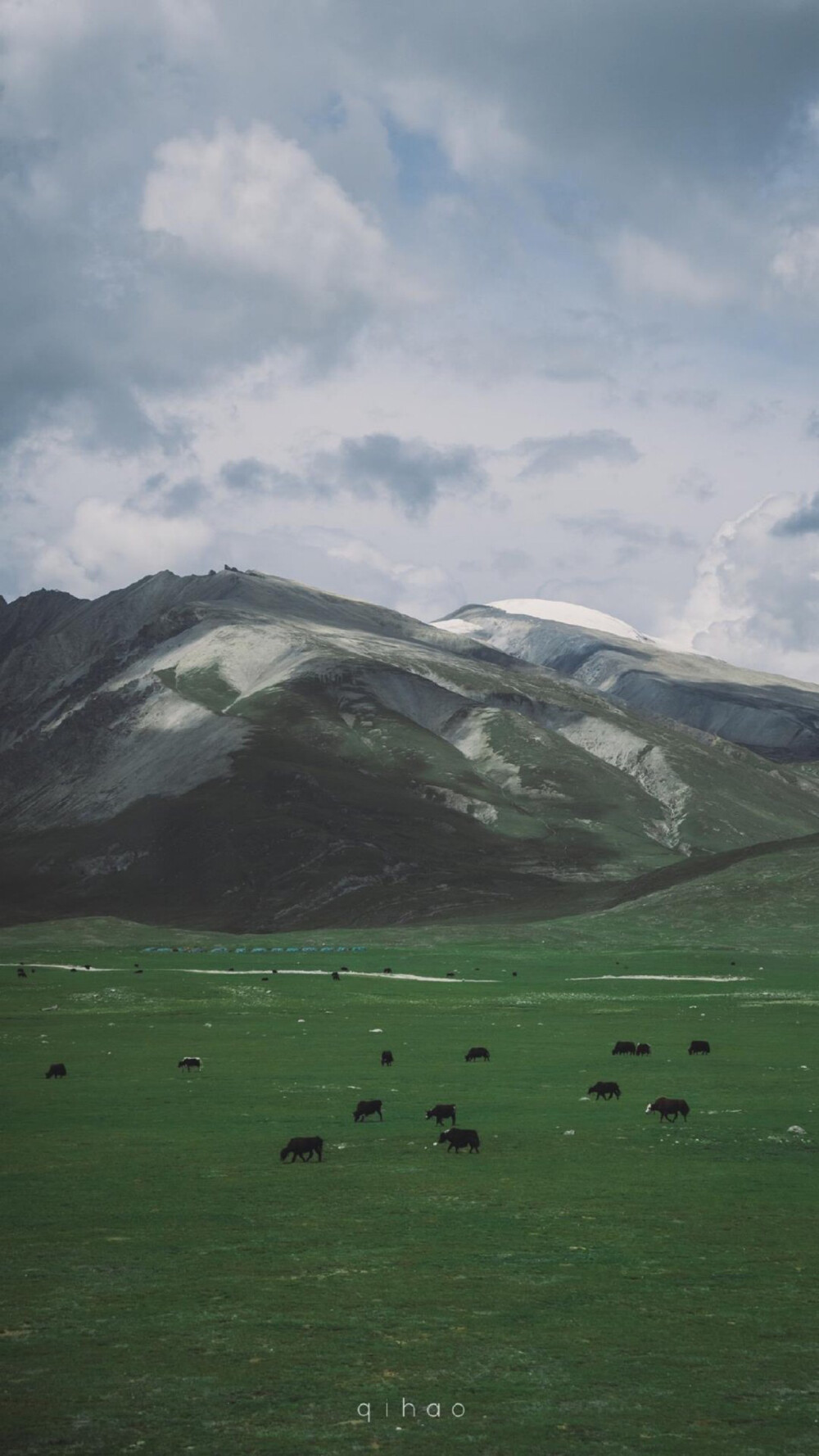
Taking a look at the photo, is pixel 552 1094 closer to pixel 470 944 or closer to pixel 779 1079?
pixel 779 1079

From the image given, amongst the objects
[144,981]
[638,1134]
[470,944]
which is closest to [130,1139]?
[638,1134]

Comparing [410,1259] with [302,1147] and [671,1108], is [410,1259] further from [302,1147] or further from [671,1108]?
[671,1108]

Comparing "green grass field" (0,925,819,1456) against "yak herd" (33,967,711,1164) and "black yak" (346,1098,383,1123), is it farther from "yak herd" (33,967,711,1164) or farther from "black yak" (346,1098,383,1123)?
"black yak" (346,1098,383,1123)

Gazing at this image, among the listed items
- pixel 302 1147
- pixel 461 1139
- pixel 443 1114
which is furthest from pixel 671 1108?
pixel 302 1147

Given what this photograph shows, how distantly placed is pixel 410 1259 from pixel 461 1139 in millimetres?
9702

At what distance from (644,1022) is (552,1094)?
1040 inches

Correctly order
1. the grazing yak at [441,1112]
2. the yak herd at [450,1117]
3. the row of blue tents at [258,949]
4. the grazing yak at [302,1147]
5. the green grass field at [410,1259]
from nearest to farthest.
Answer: the green grass field at [410,1259] < the grazing yak at [302,1147] < the yak herd at [450,1117] < the grazing yak at [441,1112] < the row of blue tents at [258,949]

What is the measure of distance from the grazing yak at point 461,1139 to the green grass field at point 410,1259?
0.27 metres

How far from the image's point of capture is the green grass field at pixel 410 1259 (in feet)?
48.1

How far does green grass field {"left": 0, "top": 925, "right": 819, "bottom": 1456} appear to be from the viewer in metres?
14.6

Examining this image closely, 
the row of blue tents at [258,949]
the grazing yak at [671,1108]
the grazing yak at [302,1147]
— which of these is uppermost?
the grazing yak at [671,1108]

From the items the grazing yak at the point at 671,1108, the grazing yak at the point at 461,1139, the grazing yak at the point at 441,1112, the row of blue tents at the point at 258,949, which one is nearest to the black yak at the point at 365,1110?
the grazing yak at the point at 441,1112

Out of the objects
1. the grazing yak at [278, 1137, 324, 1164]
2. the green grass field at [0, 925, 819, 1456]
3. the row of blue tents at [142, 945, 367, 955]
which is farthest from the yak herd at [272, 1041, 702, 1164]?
the row of blue tents at [142, 945, 367, 955]

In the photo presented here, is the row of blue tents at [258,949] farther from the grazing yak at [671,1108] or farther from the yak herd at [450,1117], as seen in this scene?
the grazing yak at [671,1108]
